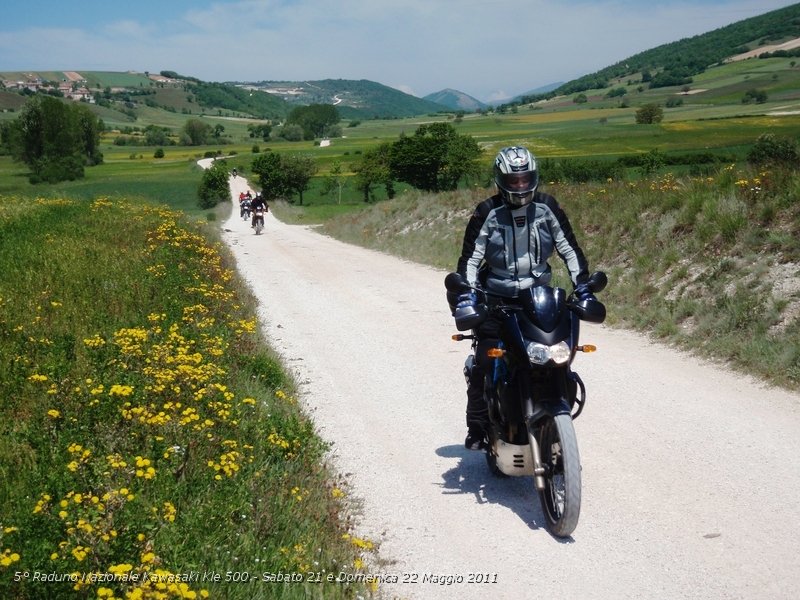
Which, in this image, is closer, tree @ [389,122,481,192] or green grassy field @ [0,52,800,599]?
green grassy field @ [0,52,800,599]

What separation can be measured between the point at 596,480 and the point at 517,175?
2.32 metres

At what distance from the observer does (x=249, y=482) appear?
461 cm

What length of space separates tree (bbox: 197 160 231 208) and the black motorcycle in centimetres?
7427

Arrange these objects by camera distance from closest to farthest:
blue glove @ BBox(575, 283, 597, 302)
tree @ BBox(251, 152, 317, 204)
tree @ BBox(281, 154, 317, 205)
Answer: blue glove @ BBox(575, 283, 597, 302) < tree @ BBox(251, 152, 317, 204) < tree @ BBox(281, 154, 317, 205)

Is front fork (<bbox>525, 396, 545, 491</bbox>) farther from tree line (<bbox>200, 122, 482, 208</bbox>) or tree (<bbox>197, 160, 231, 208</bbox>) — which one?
tree line (<bbox>200, 122, 482, 208</bbox>)

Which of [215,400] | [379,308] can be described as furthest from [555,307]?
[379,308]

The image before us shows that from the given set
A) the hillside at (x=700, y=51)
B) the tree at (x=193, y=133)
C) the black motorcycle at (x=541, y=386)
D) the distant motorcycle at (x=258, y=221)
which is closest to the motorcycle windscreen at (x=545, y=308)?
the black motorcycle at (x=541, y=386)

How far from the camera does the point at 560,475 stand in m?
4.62

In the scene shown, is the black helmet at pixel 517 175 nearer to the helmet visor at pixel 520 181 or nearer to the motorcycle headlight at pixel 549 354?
the helmet visor at pixel 520 181

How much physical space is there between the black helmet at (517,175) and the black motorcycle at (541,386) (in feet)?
2.19

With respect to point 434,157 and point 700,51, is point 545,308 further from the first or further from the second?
point 700,51

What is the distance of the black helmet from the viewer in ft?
15.9

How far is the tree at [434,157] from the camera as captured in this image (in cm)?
8388

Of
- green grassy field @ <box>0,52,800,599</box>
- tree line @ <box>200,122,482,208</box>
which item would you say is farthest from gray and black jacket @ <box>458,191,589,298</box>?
tree line @ <box>200,122,482,208</box>
